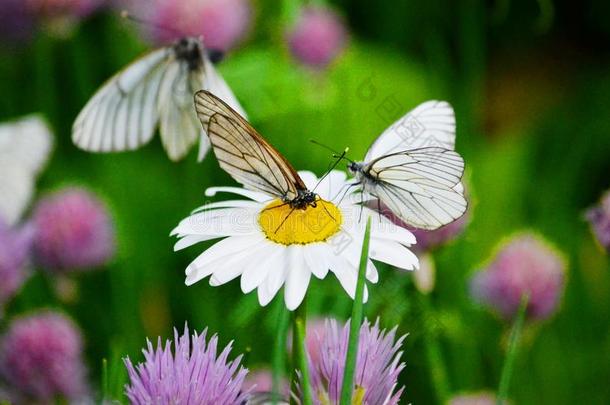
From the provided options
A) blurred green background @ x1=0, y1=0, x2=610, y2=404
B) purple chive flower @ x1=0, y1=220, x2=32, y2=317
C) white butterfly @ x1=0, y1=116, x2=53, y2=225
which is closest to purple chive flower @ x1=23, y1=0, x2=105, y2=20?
blurred green background @ x1=0, y1=0, x2=610, y2=404

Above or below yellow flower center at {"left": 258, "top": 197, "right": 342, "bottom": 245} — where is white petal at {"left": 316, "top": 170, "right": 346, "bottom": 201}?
above

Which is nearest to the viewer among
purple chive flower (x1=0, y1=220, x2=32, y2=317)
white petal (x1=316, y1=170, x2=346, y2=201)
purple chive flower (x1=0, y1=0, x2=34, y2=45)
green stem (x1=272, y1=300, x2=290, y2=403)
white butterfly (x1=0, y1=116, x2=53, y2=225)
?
green stem (x1=272, y1=300, x2=290, y2=403)

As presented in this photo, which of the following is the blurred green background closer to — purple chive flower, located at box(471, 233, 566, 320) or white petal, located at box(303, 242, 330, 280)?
purple chive flower, located at box(471, 233, 566, 320)

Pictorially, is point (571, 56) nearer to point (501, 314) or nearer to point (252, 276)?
point (501, 314)

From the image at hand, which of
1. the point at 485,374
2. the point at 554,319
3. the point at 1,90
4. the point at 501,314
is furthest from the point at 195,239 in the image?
the point at 1,90

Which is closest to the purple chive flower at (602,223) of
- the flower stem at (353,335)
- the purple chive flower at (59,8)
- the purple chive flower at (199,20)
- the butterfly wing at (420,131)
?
the butterfly wing at (420,131)

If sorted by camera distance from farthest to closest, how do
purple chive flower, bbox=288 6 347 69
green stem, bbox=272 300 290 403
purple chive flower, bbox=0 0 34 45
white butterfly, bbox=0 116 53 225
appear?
purple chive flower, bbox=0 0 34 45
purple chive flower, bbox=288 6 347 69
white butterfly, bbox=0 116 53 225
green stem, bbox=272 300 290 403

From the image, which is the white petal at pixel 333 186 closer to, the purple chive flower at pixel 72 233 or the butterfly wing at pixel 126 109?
the butterfly wing at pixel 126 109
